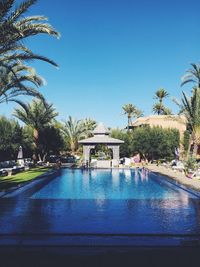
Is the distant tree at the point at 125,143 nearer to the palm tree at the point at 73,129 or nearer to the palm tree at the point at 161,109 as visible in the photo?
the palm tree at the point at 73,129

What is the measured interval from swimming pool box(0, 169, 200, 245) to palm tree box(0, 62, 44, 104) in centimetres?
737

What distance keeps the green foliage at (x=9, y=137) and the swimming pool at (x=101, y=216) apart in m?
15.8

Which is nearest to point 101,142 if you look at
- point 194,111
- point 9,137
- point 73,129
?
point 9,137

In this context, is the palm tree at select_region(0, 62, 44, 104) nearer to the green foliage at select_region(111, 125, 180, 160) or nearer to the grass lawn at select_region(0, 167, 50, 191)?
the grass lawn at select_region(0, 167, 50, 191)

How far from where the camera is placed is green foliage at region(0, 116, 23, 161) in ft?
101

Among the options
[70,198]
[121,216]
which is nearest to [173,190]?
[70,198]

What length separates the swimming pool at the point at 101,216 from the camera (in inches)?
307

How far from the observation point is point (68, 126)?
43.6 meters

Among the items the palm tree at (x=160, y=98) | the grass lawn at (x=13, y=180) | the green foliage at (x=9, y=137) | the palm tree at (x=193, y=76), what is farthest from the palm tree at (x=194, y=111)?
the palm tree at (x=160, y=98)

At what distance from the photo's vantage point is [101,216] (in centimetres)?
1002

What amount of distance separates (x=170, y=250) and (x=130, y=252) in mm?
769

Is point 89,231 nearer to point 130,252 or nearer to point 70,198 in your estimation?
point 130,252

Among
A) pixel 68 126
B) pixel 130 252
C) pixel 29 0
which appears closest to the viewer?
pixel 130 252

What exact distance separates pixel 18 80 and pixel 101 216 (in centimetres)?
1134
